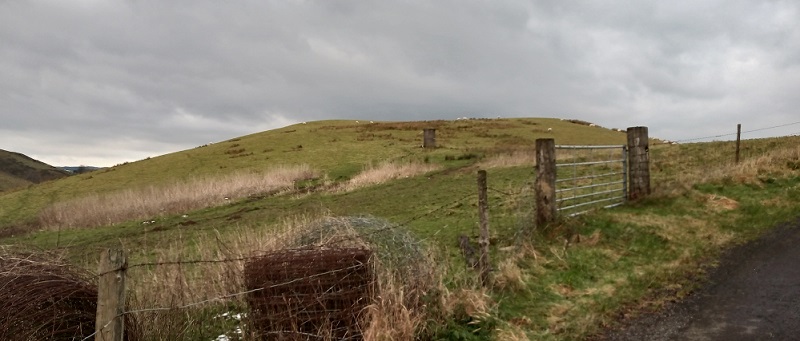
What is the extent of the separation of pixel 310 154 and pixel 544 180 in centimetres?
3609

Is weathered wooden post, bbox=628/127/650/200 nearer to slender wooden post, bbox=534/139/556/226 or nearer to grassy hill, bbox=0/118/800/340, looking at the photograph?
grassy hill, bbox=0/118/800/340

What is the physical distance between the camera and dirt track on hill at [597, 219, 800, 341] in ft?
Answer: 22.7

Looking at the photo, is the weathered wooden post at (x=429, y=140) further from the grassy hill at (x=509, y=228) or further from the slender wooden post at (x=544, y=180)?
the slender wooden post at (x=544, y=180)

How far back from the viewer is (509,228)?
13234 millimetres

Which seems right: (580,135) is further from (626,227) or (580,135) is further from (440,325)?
(440,325)

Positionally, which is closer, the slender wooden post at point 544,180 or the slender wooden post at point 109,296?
the slender wooden post at point 109,296

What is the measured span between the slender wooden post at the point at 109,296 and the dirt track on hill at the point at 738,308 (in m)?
5.69

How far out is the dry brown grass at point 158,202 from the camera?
27.8 metres

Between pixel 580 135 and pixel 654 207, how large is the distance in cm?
5278

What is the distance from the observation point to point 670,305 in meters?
7.98

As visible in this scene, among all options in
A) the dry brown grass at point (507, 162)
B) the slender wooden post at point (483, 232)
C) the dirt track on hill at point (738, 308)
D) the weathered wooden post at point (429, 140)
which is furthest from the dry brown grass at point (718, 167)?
the weathered wooden post at point (429, 140)

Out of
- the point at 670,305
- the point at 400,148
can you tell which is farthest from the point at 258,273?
the point at 400,148

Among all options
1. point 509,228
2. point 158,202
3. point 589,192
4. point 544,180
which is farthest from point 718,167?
point 158,202

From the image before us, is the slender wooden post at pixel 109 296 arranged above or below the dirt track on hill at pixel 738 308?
above
